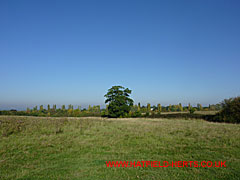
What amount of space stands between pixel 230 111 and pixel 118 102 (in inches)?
842

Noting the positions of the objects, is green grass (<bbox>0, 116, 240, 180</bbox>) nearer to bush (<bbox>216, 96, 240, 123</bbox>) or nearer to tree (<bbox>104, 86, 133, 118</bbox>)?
bush (<bbox>216, 96, 240, 123</bbox>)

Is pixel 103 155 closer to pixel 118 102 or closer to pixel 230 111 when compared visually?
pixel 230 111

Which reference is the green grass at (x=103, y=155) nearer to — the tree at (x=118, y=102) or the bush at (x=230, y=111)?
the bush at (x=230, y=111)

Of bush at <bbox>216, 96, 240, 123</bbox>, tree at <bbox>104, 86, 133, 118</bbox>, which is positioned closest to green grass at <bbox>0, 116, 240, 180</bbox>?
bush at <bbox>216, 96, 240, 123</bbox>

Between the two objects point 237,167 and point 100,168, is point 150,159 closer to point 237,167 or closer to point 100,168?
point 100,168

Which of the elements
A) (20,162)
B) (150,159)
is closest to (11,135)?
(20,162)

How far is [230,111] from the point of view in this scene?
2272 centimetres

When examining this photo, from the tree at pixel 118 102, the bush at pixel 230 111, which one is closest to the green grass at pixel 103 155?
the bush at pixel 230 111

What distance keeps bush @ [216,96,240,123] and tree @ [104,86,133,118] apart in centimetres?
1884

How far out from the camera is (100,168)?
6105 mm

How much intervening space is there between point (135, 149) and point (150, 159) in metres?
1.65

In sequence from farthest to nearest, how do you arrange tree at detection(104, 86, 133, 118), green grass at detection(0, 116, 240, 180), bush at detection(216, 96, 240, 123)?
tree at detection(104, 86, 133, 118)
bush at detection(216, 96, 240, 123)
green grass at detection(0, 116, 240, 180)

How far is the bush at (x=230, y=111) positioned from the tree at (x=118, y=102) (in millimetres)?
18838

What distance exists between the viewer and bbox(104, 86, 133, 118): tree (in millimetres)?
38375
